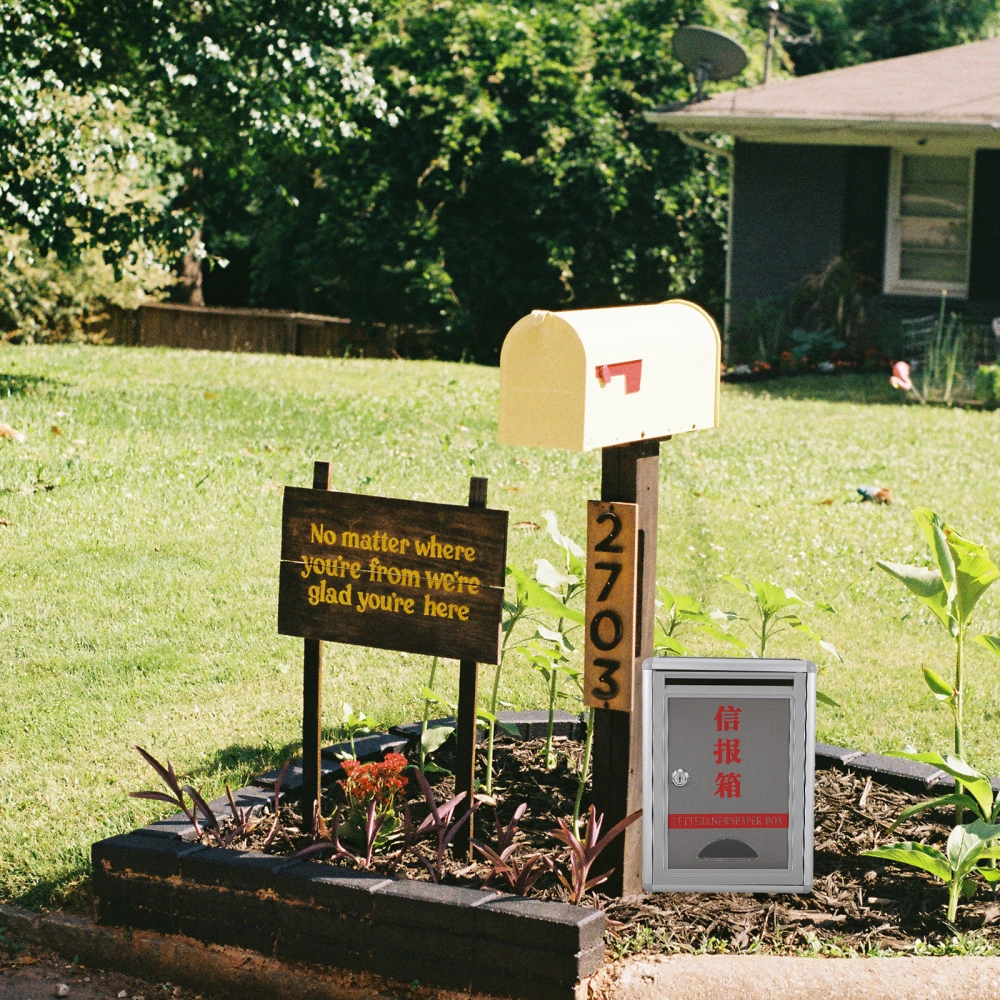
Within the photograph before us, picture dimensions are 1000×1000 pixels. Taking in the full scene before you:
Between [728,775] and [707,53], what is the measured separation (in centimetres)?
1560

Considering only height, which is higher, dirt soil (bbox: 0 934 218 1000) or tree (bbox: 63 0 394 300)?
tree (bbox: 63 0 394 300)

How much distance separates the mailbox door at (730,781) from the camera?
3.55 metres

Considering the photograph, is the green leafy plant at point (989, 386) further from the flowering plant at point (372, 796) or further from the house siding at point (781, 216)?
the flowering plant at point (372, 796)

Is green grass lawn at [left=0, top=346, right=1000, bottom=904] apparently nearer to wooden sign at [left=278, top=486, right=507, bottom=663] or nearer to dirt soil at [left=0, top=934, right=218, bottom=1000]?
dirt soil at [left=0, top=934, right=218, bottom=1000]

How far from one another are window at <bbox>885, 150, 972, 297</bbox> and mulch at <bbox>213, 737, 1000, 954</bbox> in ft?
43.3

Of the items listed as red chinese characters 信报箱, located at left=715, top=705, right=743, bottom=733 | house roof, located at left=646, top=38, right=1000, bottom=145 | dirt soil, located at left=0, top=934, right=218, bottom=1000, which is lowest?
dirt soil, located at left=0, top=934, right=218, bottom=1000

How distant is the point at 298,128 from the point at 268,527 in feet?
16.2

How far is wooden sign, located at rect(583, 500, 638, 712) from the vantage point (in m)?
3.40

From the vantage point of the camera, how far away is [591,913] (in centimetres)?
313

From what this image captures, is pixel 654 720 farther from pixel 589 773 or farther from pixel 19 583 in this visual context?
pixel 19 583

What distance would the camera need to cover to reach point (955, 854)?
3.37 m

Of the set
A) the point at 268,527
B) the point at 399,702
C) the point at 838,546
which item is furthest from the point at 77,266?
the point at 399,702

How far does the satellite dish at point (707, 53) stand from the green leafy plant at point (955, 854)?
50.7ft

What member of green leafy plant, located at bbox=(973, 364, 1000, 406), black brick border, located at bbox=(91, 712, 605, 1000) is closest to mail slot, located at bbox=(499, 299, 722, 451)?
black brick border, located at bbox=(91, 712, 605, 1000)
